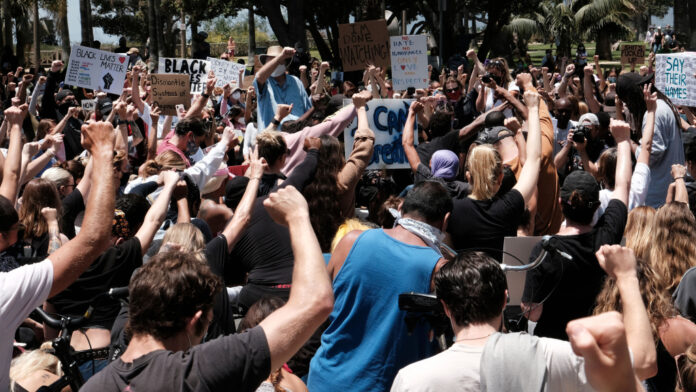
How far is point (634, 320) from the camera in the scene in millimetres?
2568

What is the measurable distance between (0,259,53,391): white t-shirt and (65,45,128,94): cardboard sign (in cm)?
796

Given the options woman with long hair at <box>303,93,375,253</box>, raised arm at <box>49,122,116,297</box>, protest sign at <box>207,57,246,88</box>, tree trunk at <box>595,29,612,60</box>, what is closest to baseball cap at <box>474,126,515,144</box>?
woman with long hair at <box>303,93,375,253</box>

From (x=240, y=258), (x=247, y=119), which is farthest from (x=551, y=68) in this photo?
(x=240, y=258)

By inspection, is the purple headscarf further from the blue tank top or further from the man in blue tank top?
Answer: the blue tank top

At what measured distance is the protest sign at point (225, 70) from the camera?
41.0ft

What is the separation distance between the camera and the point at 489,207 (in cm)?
487

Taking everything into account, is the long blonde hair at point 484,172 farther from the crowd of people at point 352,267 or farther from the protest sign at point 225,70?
the protest sign at point 225,70

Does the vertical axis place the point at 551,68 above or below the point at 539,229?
above

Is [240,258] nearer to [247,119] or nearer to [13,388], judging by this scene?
[13,388]

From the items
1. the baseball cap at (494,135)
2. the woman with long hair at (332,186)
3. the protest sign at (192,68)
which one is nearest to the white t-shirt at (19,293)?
the woman with long hair at (332,186)

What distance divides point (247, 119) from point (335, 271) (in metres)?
7.14

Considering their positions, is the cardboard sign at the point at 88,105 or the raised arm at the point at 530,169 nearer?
the raised arm at the point at 530,169

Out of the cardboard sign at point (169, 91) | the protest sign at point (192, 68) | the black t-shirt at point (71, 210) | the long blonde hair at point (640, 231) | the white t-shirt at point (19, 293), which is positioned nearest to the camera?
the white t-shirt at point (19, 293)

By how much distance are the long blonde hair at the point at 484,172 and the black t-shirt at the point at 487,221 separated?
5cm
